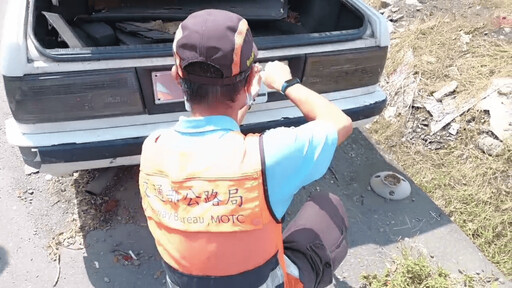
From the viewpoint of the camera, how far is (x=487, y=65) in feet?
14.8

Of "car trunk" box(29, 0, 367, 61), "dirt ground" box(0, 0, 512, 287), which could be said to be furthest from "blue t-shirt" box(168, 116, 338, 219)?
"dirt ground" box(0, 0, 512, 287)

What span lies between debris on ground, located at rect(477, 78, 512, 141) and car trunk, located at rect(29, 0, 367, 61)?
5.14ft

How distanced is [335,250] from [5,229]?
2126 millimetres

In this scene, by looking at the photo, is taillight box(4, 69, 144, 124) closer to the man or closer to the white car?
the white car

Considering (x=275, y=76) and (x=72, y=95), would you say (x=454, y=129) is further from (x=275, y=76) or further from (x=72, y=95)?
(x=72, y=95)

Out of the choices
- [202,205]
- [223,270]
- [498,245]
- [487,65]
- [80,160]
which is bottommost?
[498,245]

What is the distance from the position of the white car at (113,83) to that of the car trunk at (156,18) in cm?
2

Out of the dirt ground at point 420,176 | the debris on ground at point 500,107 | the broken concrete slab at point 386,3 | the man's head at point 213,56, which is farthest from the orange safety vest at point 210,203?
the broken concrete slab at point 386,3

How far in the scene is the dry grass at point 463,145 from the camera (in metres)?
3.36

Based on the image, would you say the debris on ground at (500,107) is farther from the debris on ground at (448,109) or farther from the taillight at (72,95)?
the taillight at (72,95)

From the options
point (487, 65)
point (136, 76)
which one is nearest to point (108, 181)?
point (136, 76)

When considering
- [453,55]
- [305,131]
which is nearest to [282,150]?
[305,131]

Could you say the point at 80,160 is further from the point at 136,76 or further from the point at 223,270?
the point at 223,270

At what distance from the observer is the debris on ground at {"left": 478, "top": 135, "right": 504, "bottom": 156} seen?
3.75m
